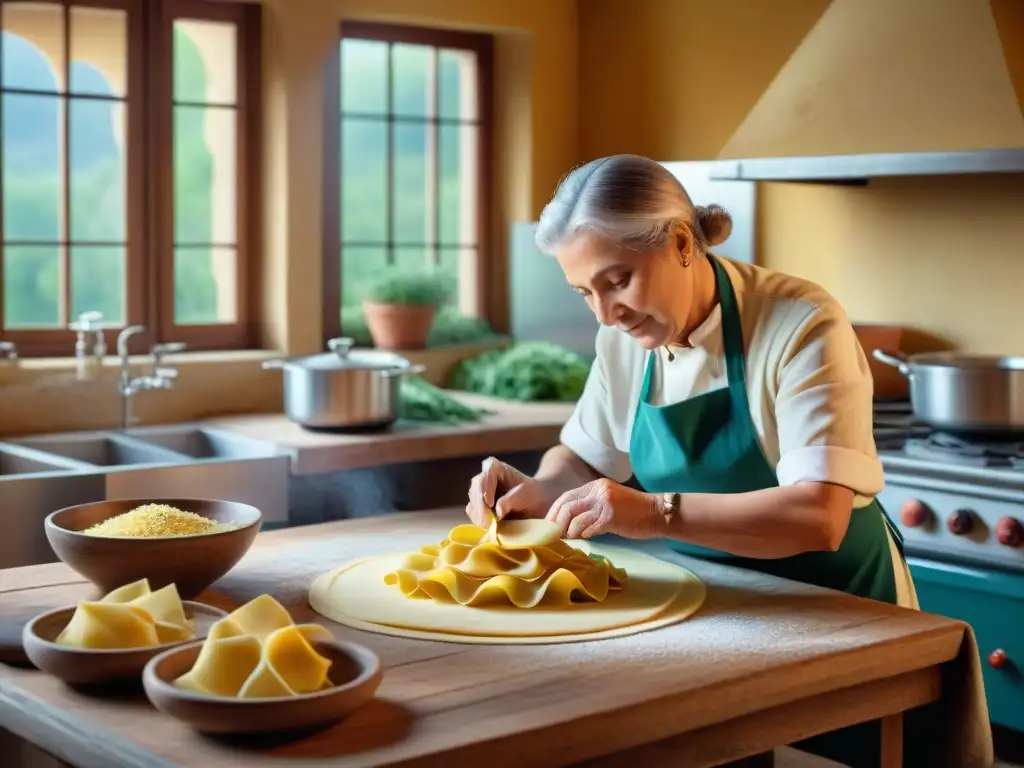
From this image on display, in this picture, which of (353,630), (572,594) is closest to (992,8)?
(572,594)

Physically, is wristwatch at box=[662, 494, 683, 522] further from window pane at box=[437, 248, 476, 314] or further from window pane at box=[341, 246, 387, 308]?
window pane at box=[437, 248, 476, 314]

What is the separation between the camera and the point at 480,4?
4.94 m

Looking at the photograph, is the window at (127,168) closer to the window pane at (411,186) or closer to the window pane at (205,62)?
the window pane at (205,62)

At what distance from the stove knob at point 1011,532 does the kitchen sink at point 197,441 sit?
2.03m

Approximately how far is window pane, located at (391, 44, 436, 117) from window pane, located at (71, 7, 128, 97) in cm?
102

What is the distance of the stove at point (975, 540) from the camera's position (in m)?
3.32

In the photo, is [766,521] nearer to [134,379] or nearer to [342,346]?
[342,346]

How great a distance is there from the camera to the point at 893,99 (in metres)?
3.92

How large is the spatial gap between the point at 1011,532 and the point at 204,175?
2.77m

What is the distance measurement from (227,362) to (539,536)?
2495 mm

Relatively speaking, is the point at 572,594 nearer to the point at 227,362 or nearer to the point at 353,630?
the point at 353,630

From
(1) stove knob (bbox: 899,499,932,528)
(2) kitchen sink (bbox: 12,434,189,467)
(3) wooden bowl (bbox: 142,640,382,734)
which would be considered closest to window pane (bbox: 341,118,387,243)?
(2) kitchen sink (bbox: 12,434,189,467)

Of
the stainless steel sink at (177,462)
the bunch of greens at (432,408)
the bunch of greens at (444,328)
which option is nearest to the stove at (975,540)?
the bunch of greens at (432,408)

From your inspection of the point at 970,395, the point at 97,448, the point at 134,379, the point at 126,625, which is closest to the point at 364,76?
the point at 134,379
